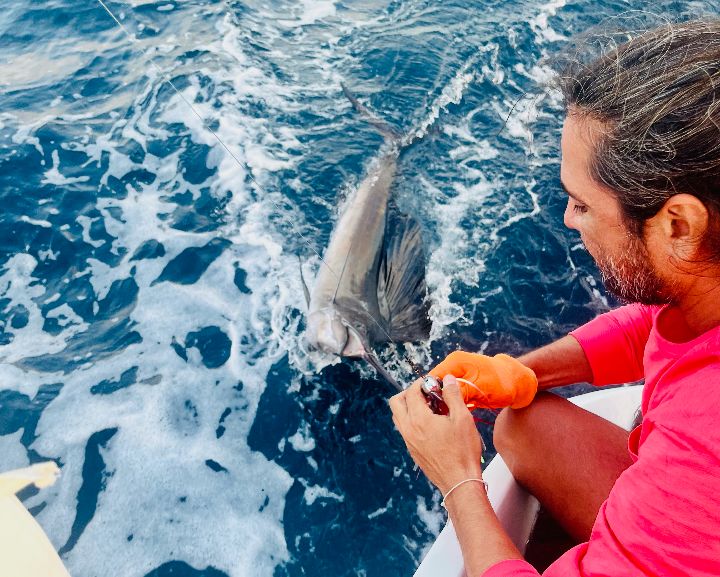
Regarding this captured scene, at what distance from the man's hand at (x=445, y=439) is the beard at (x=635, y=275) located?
1.99 ft

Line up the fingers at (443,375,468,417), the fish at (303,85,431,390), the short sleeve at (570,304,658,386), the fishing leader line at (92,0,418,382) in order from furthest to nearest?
the fish at (303,85,431,390) < the fishing leader line at (92,0,418,382) < the short sleeve at (570,304,658,386) < the fingers at (443,375,468,417)

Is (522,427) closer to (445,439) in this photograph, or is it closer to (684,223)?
(445,439)

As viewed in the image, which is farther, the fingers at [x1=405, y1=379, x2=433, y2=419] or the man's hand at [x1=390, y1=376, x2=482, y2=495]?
the fingers at [x1=405, y1=379, x2=433, y2=419]

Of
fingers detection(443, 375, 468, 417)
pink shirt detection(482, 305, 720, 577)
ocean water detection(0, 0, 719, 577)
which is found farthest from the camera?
ocean water detection(0, 0, 719, 577)

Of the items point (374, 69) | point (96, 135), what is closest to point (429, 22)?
point (374, 69)

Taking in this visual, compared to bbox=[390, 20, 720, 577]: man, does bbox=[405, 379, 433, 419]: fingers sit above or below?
below

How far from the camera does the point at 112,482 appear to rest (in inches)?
114

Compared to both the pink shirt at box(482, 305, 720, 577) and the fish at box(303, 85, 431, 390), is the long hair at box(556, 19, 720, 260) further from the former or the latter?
the fish at box(303, 85, 431, 390)

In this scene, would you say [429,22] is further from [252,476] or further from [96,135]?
[252,476]

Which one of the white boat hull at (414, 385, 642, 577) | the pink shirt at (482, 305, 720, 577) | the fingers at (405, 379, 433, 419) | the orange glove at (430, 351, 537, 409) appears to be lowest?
the white boat hull at (414, 385, 642, 577)

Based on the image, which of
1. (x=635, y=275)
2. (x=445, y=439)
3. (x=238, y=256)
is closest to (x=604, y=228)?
(x=635, y=275)

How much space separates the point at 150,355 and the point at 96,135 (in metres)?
2.67

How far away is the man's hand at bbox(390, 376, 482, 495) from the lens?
Answer: 5.65 ft

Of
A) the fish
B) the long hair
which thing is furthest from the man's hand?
the fish
